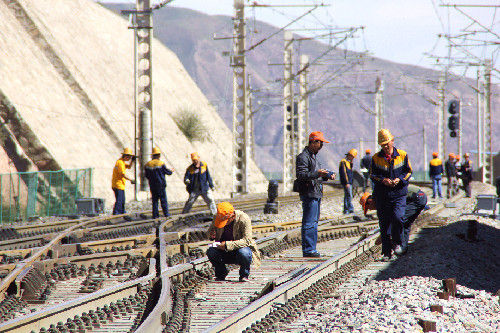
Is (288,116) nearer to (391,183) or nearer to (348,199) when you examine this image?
(348,199)

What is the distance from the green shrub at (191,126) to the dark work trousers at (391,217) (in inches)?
1524

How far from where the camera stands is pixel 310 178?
33.8 feet

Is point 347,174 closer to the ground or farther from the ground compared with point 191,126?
closer to the ground

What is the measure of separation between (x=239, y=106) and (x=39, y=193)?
1063cm

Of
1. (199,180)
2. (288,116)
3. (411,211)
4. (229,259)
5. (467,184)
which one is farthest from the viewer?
(288,116)

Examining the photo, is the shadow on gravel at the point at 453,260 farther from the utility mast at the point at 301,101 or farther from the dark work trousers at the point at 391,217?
the utility mast at the point at 301,101

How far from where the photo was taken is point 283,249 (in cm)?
1298

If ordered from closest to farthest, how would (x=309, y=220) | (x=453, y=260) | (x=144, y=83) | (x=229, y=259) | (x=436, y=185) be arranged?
1. (x=229, y=259)
2. (x=309, y=220)
3. (x=453, y=260)
4. (x=436, y=185)
5. (x=144, y=83)

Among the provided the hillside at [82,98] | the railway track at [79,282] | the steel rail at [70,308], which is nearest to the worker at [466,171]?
the hillside at [82,98]

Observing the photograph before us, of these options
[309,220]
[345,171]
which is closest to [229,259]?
[309,220]

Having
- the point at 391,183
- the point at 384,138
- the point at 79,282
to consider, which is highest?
the point at 384,138

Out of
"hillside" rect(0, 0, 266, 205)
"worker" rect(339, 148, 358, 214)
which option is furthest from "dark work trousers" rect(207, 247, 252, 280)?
"hillside" rect(0, 0, 266, 205)

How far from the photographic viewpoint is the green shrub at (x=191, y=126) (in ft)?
160

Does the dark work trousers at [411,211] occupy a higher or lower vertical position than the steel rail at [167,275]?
higher
